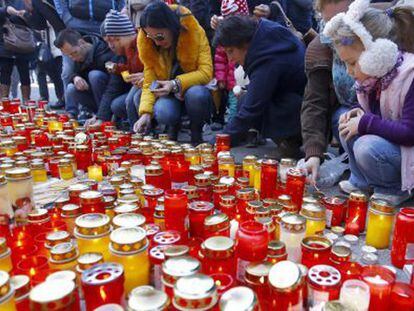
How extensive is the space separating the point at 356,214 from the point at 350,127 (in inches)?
14.5

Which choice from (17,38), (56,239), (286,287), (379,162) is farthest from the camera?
(17,38)

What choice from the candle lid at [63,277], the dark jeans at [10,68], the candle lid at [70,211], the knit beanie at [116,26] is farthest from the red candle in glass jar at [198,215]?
the dark jeans at [10,68]

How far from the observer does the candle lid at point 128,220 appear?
101 centimetres

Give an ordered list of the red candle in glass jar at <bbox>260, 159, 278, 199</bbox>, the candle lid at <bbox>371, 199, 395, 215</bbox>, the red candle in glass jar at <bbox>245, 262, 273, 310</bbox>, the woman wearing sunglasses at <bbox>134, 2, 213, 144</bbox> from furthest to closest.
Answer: the woman wearing sunglasses at <bbox>134, 2, 213, 144</bbox> < the red candle in glass jar at <bbox>260, 159, 278, 199</bbox> < the candle lid at <bbox>371, 199, 395, 215</bbox> < the red candle in glass jar at <bbox>245, 262, 273, 310</bbox>

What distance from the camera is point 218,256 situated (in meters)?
0.86

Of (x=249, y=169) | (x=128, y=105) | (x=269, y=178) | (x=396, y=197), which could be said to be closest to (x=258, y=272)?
(x=269, y=178)

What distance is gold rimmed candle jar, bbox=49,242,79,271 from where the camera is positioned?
912mm

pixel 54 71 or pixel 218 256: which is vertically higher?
pixel 54 71

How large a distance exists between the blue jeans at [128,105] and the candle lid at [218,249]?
2034mm

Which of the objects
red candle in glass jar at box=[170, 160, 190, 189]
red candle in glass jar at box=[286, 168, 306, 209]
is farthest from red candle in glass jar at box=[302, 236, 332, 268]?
red candle in glass jar at box=[170, 160, 190, 189]

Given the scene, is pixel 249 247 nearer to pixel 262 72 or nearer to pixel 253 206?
pixel 253 206

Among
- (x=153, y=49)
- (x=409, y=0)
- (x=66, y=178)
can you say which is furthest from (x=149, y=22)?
(x=409, y=0)

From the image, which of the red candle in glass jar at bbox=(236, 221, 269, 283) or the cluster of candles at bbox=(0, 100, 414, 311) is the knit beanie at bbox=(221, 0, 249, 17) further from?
the red candle in glass jar at bbox=(236, 221, 269, 283)

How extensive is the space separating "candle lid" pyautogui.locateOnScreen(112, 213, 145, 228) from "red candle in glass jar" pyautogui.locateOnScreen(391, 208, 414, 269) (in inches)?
28.2
